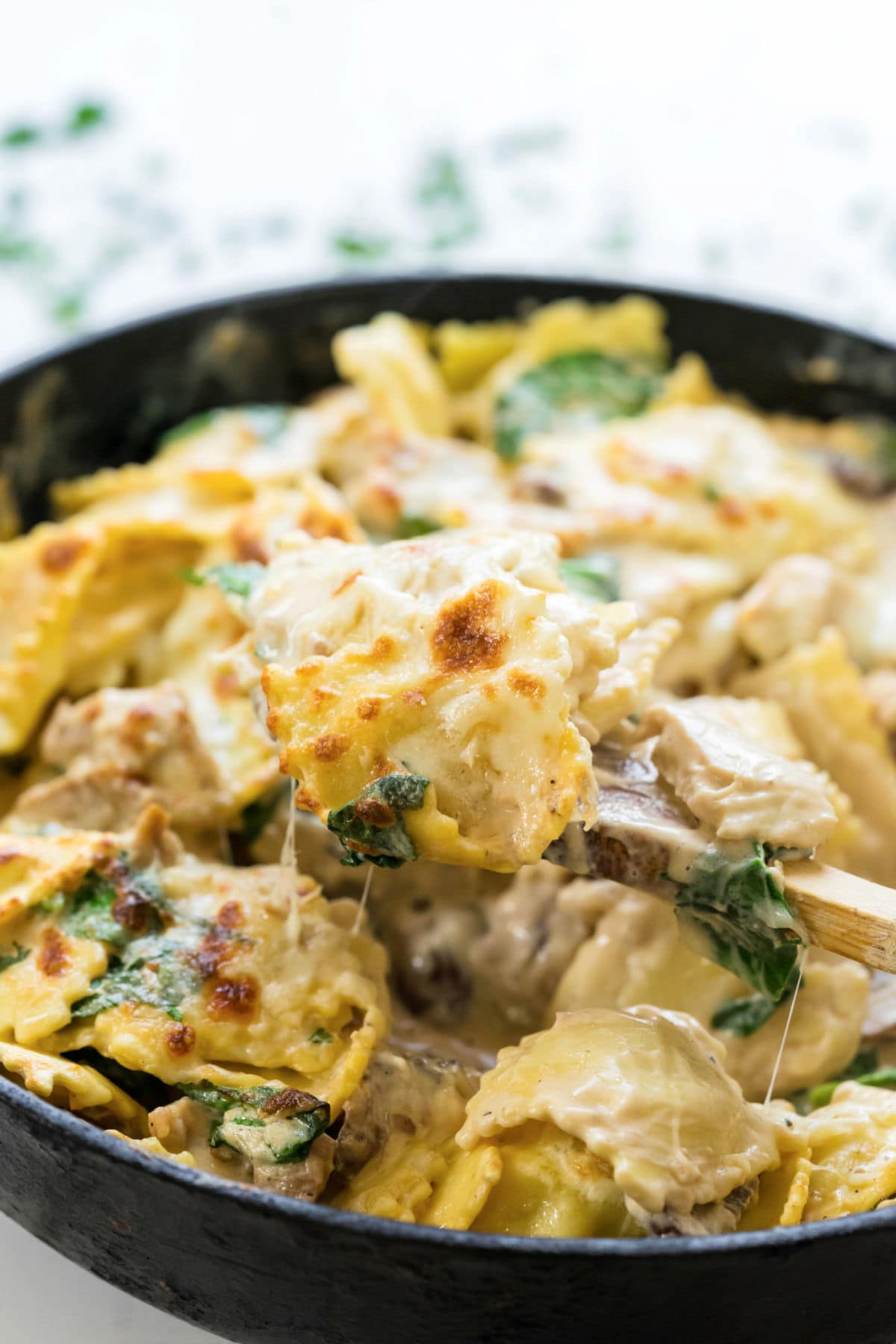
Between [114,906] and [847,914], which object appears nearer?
[847,914]

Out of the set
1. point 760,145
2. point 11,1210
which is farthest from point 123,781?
point 760,145

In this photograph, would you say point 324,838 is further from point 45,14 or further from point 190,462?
point 45,14

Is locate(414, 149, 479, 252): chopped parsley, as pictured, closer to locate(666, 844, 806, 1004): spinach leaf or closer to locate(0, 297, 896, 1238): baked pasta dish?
locate(0, 297, 896, 1238): baked pasta dish

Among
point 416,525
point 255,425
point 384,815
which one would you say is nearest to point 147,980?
point 384,815

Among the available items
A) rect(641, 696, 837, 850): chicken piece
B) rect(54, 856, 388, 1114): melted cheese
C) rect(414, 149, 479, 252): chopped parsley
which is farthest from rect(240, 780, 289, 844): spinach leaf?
rect(414, 149, 479, 252): chopped parsley

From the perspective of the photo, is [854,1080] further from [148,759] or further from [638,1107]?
[148,759]

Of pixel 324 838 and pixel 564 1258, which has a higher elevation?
pixel 564 1258
